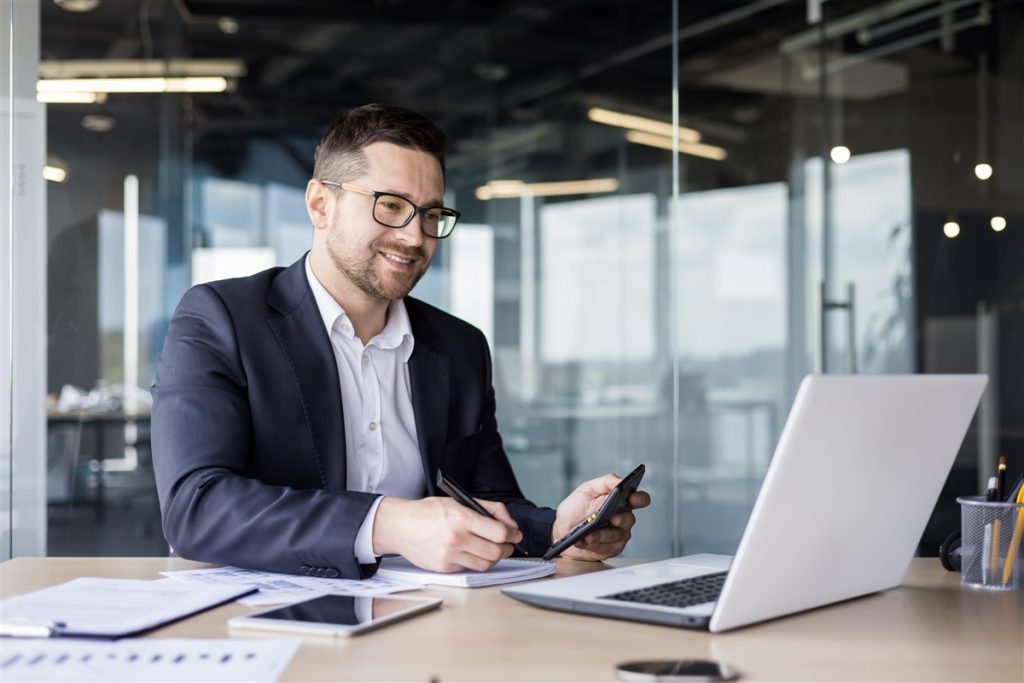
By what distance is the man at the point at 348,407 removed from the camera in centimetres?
150

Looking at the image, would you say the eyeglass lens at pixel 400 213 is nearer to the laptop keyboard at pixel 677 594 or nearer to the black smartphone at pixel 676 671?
the laptop keyboard at pixel 677 594

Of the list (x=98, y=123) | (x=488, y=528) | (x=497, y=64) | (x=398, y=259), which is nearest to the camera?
(x=488, y=528)

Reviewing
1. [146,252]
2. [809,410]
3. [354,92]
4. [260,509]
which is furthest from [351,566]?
[354,92]

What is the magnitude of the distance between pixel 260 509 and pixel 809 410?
2.58 feet

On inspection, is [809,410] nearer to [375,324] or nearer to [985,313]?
A: [375,324]

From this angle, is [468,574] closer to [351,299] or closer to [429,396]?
[429,396]

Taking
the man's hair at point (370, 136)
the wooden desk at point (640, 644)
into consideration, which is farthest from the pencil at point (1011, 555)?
the man's hair at point (370, 136)

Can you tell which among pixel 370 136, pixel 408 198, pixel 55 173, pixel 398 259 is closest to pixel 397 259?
pixel 398 259

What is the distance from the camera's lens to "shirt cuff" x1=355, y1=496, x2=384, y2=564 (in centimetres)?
148

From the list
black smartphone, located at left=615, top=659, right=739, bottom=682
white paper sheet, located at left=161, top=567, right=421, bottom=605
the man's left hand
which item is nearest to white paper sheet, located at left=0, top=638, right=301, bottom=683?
white paper sheet, located at left=161, top=567, right=421, bottom=605

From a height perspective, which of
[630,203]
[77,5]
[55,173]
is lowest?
[55,173]

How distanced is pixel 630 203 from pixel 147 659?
4214mm

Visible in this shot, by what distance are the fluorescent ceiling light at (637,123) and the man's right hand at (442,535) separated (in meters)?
3.76

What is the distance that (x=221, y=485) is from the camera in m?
1.59
